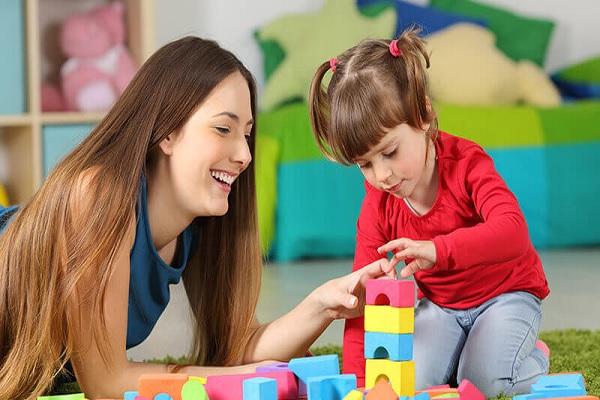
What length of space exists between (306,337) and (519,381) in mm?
300

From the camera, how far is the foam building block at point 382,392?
1.12m

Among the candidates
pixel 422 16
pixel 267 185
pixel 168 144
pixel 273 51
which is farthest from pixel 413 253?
pixel 422 16

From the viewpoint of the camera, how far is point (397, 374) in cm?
114

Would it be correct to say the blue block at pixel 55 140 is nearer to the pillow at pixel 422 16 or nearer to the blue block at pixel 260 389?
the pillow at pixel 422 16

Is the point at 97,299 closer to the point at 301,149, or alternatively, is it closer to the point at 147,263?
the point at 147,263

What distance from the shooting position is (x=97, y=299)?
136 cm

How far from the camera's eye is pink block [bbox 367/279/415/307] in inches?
45.4

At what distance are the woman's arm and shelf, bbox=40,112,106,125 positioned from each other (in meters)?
1.69

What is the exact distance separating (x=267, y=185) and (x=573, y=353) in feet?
4.76

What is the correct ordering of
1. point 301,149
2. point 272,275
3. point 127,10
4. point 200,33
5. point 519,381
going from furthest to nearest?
point 200,33, point 127,10, point 301,149, point 272,275, point 519,381

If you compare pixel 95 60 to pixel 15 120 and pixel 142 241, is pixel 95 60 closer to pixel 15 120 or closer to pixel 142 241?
pixel 15 120

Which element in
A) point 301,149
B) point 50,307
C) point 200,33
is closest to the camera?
point 50,307

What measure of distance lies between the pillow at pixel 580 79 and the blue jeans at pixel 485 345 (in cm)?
223

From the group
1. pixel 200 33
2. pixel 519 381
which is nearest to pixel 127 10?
pixel 200 33
